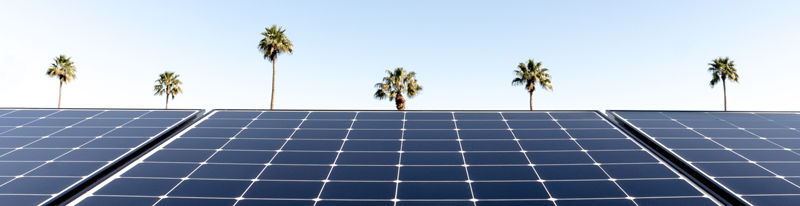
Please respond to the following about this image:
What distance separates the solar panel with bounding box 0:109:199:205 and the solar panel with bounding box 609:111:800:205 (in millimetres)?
13315

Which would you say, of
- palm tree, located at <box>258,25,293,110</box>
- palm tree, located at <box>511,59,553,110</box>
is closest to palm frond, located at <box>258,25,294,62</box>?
palm tree, located at <box>258,25,293,110</box>

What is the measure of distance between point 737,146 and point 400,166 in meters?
9.01

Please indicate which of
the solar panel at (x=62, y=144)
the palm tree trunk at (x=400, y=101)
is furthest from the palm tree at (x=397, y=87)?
the solar panel at (x=62, y=144)

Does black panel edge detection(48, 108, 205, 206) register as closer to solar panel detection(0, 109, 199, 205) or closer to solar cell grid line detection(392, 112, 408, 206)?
solar panel detection(0, 109, 199, 205)

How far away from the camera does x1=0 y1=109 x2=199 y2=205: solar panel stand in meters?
7.93

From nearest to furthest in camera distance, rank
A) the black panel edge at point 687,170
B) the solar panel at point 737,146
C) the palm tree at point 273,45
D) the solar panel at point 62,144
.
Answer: the black panel edge at point 687,170, the solar panel at point 737,146, the solar panel at point 62,144, the palm tree at point 273,45

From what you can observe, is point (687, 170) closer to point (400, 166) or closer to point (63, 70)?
point (400, 166)

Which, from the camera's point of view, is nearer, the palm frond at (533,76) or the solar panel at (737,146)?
the solar panel at (737,146)

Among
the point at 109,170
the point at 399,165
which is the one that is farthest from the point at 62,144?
the point at 399,165

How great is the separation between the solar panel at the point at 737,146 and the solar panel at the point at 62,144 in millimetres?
13315

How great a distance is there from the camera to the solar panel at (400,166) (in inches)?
288

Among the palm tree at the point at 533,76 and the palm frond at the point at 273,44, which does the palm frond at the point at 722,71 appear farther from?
the palm frond at the point at 273,44

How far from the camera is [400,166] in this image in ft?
28.3

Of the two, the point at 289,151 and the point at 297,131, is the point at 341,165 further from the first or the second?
the point at 297,131
